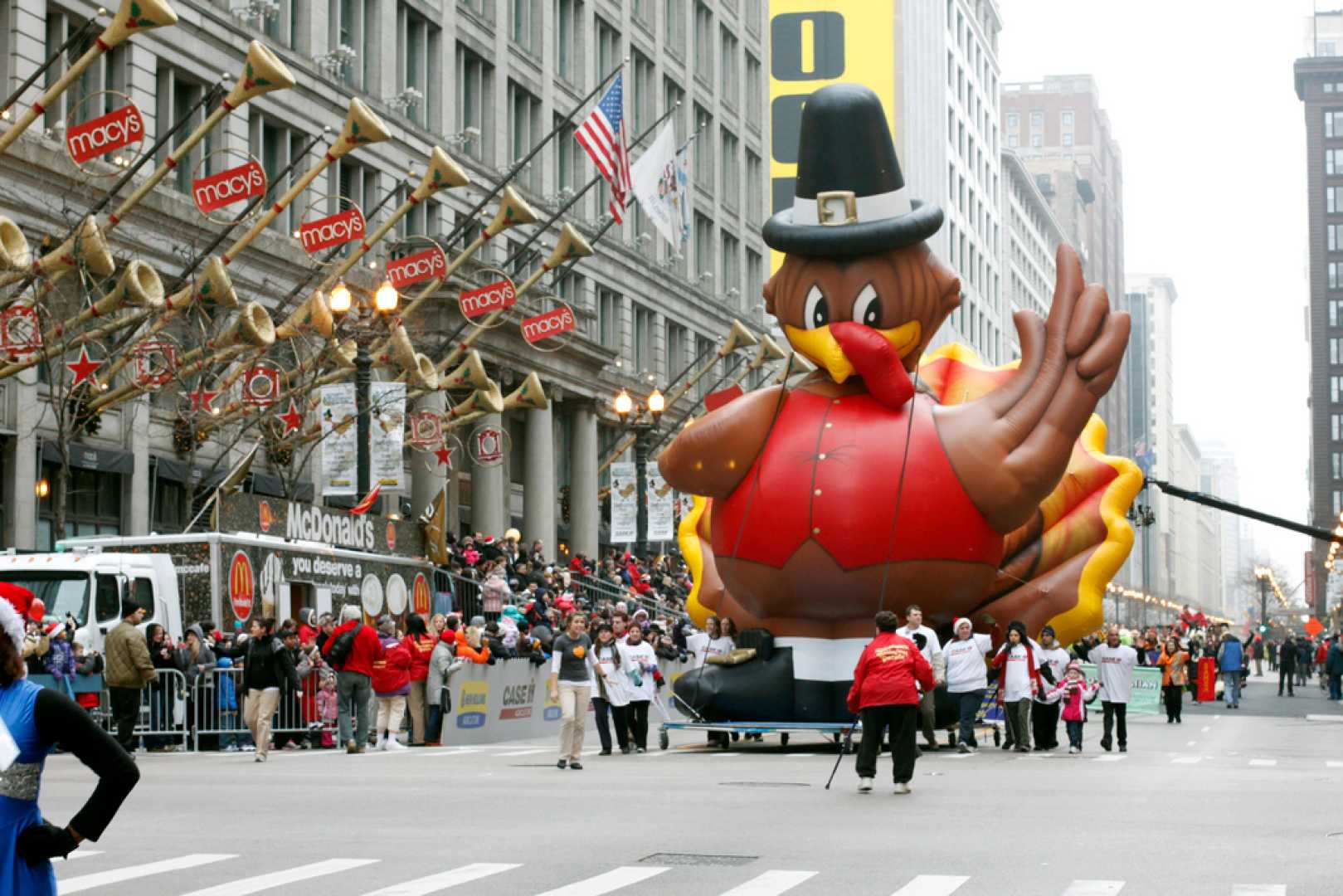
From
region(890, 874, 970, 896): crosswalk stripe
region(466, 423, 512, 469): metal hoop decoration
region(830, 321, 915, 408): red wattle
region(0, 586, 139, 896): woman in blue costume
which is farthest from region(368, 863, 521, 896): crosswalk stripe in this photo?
region(466, 423, 512, 469): metal hoop decoration

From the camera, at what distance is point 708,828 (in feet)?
44.4

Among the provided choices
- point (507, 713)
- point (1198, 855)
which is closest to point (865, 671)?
Answer: point (1198, 855)

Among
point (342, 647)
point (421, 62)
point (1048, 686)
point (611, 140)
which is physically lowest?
point (1048, 686)

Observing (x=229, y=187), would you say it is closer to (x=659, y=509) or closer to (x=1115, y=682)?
(x=1115, y=682)

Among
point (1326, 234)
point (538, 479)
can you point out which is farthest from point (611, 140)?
point (1326, 234)

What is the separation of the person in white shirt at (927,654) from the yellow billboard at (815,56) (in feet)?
139

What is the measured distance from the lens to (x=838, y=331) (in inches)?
882

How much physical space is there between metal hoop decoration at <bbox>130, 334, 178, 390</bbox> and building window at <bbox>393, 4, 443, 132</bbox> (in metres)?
17.9

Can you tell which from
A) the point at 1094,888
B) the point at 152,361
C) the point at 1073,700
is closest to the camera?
the point at 1094,888

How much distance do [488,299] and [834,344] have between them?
52.8 ft

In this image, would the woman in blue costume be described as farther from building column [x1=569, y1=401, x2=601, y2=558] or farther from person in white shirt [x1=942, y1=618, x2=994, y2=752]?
building column [x1=569, y1=401, x2=601, y2=558]

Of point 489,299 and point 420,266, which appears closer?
point 420,266

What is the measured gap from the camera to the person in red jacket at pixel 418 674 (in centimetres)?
2500

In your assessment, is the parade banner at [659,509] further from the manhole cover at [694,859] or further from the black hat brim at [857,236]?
the manhole cover at [694,859]
